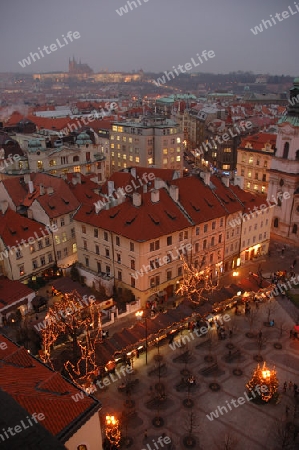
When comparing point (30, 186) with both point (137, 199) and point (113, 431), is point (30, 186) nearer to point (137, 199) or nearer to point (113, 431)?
point (137, 199)

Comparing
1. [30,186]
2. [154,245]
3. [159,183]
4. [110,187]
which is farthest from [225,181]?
[30,186]

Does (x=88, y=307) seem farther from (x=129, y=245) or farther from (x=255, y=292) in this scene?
(x=255, y=292)

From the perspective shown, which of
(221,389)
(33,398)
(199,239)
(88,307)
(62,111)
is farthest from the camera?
(62,111)

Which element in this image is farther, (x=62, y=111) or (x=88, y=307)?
(x=62, y=111)

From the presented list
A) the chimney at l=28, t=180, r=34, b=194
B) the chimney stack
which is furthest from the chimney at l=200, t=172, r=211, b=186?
the chimney at l=28, t=180, r=34, b=194

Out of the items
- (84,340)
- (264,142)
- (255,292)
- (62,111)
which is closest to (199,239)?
(255,292)

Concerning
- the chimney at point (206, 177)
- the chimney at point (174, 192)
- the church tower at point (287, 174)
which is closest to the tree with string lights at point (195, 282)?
the chimney at point (174, 192)

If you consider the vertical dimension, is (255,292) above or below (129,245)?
below

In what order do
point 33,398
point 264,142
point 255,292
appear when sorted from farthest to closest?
point 264,142
point 255,292
point 33,398
